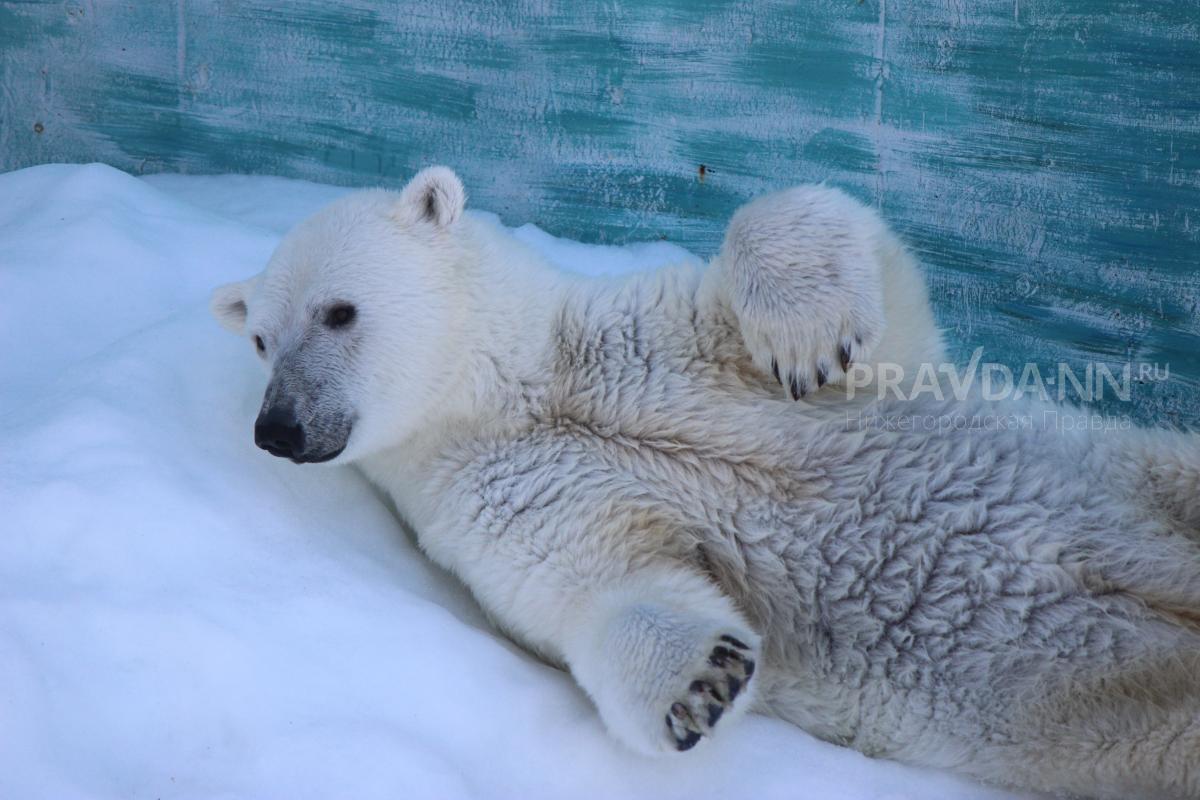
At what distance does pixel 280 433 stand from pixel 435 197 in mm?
829

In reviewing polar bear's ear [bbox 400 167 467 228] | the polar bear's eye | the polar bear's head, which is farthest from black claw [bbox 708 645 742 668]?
polar bear's ear [bbox 400 167 467 228]

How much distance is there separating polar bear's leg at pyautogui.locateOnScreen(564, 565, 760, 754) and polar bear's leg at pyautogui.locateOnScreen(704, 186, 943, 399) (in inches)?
25.3

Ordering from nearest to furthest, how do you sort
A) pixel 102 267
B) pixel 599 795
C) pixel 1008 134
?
1. pixel 599 795
2. pixel 102 267
3. pixel 1008 134

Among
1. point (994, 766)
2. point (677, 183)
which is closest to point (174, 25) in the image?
point (677, 183)

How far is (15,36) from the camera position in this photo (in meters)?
4.55

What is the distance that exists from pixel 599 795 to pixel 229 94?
360 centimetres

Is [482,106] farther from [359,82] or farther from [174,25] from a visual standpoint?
[174,25]

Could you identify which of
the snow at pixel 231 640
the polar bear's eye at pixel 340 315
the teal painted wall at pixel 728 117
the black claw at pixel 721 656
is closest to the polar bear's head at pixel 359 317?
the polar bear's eye at pixel 340 315

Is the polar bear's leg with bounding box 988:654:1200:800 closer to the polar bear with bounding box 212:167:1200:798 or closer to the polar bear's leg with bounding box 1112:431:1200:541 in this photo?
the polar bear with bounding box 212:167:1200:798

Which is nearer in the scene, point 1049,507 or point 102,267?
point 1049,507

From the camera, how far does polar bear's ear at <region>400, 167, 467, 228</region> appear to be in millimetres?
2981

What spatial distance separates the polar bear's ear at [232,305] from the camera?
307 cm

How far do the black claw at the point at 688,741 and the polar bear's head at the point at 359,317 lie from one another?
3.91ft

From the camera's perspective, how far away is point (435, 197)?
3.00 metres
